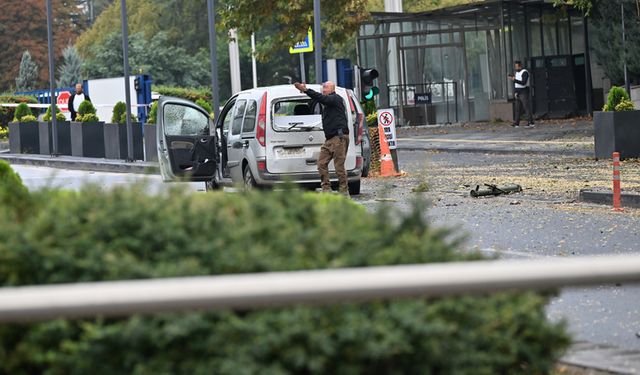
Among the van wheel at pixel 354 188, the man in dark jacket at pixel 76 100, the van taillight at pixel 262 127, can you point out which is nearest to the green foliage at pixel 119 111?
the man in dark jacket at pixel 76 100

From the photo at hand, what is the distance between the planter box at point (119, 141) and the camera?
3556cm

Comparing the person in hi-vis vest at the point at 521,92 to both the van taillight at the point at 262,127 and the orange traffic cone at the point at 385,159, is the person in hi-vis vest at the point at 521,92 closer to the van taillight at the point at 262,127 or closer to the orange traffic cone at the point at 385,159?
the orange traffic cone at the point at 385,159

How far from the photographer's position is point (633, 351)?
762cm

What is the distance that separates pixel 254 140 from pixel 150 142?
518 inches

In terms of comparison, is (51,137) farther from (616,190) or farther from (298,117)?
(616,190)

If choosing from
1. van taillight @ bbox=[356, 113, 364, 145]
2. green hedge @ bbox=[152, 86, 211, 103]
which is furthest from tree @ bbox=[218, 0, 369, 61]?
green hedge @ bbox=[152, 86, 211, 103]

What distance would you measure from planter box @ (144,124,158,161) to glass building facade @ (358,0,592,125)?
12682 millimetres

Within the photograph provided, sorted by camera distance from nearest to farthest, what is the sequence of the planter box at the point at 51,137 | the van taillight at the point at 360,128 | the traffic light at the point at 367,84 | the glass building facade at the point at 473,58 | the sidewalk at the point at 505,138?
the van taillight at the point at 360,128, the traffic light at the point at 367,84, the sidewalk at the point at 505,138, the planter box at the point at 51,137, the glass building facade at the point at 473,58

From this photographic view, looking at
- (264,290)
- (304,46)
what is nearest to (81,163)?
(304,46)

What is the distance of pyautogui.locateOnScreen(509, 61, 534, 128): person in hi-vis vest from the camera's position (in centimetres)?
3991

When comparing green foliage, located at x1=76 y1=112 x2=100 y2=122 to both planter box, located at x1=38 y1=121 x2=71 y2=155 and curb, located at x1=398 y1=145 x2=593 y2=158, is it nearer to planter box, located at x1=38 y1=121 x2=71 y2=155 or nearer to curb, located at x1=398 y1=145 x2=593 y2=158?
planter box, located at x1=38 y1=121 x2=71 y2=155

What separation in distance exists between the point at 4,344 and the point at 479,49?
42578 mm

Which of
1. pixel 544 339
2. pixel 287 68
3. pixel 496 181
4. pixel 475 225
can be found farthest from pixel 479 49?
pixel 544 339

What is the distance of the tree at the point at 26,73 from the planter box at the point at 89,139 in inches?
1558
